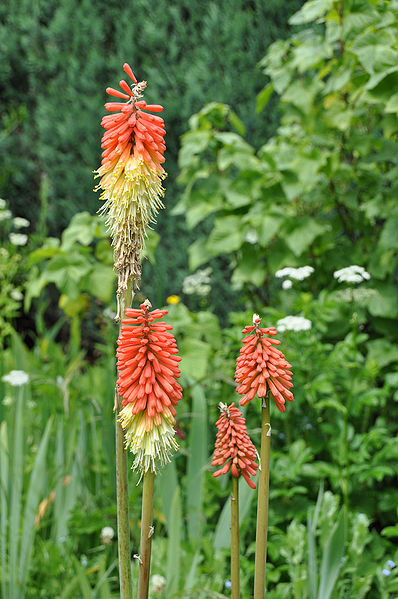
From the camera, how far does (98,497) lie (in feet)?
8.94

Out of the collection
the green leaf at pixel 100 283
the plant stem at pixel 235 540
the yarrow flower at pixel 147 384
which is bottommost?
the plant stem at pixel 235 540

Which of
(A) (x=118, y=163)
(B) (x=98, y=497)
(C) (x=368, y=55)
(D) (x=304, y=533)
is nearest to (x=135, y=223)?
(A) (x=118, y=163)

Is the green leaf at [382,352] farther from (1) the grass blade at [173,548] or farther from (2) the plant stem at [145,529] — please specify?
(2) the plant stem at [145,529]

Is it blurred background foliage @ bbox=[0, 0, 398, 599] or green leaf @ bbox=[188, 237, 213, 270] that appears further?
green leaf @ bbox=[188, 237, 213, 270]

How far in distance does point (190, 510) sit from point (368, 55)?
2015 millimetres

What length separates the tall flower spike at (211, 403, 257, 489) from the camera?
1.01m

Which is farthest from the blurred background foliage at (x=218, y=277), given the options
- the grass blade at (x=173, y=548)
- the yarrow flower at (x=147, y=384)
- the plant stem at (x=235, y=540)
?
the yarrow flower at (x=147, y=384)

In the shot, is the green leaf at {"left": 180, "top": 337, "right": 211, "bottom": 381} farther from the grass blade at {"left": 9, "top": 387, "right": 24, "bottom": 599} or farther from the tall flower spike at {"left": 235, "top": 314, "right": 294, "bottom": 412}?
the tall flower spike at {"left": 235, "top": 314, "right": 294, "bottom": 412}

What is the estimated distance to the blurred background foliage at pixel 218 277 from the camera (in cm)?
233

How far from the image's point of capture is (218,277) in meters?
4.97

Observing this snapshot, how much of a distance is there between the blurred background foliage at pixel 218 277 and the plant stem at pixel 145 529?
53 cm

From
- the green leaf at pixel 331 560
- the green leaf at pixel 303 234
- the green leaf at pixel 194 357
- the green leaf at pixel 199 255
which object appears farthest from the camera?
the green leaf at pixel 199 255

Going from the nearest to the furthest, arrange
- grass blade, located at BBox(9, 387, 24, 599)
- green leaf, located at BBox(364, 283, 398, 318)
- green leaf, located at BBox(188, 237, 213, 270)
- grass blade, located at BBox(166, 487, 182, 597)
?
grass blade, located at BBox(166, 487, 182, 597) → grass blade, located at BBox(9, 387, 24, 599) → green leaf, located at BBox(364, 283, 398, 318) → green leaf, located at BBox(188, 237, 213, 270)

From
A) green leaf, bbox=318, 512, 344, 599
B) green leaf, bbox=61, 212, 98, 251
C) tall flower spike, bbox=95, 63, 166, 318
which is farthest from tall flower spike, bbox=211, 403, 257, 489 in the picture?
Result: green leaf, bbox=61, 212, 98, 251
